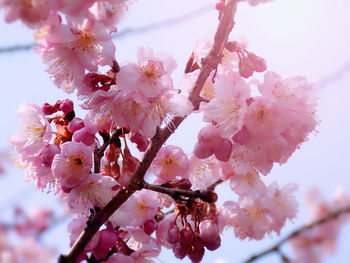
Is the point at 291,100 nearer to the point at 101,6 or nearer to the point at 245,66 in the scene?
the point at 245,66

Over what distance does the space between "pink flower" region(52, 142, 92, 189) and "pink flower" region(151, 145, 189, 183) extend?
13.5 inches

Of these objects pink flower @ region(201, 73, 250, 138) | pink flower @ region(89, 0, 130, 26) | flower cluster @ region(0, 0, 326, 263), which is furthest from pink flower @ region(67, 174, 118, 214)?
pink flower @ region(89, 0, 130, 26)

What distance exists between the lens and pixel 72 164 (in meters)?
1.56

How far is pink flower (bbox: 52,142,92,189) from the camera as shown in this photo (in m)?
1.56

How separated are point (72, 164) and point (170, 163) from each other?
469 mm

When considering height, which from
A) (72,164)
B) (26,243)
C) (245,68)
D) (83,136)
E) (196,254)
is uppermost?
(26,243)

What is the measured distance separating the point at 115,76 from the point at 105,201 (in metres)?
0.52

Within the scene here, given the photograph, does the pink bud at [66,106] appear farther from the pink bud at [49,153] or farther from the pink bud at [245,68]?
the pink bud at [245,68]

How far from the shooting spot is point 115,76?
1.64m

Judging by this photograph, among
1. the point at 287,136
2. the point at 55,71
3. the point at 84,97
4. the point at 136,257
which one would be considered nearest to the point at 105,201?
the point at 136,257

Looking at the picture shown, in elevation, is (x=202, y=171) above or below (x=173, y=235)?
above

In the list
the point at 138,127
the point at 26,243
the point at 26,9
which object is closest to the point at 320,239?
the point at 26,243

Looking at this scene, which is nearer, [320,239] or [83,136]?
[83,136]

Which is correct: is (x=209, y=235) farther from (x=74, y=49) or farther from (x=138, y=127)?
(x=74, y=49)
